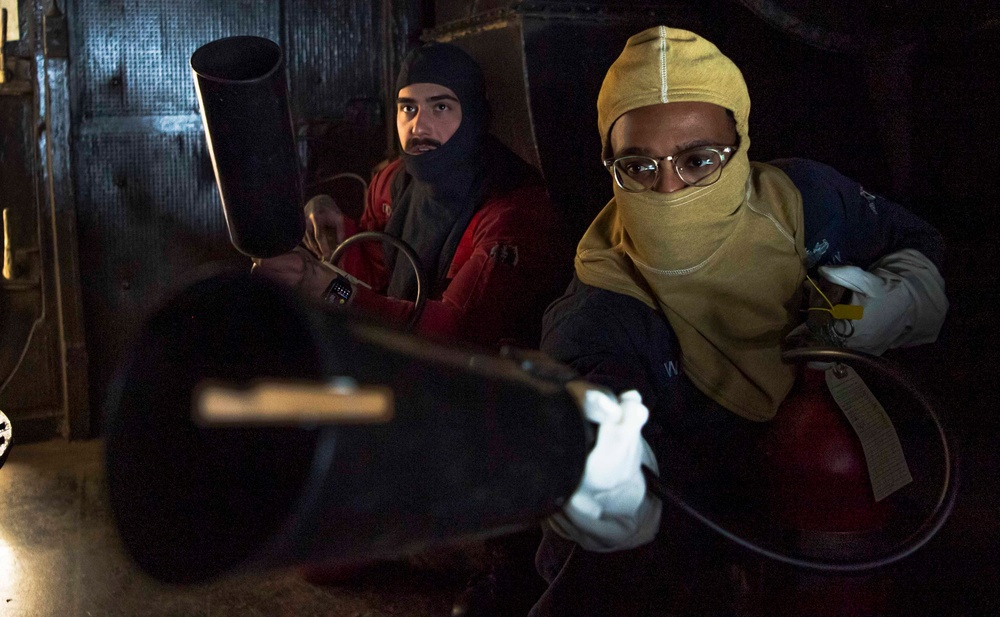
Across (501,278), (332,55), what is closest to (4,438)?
(501,278)

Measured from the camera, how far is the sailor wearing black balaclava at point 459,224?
2842 mm

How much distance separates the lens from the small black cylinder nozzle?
6.11ft

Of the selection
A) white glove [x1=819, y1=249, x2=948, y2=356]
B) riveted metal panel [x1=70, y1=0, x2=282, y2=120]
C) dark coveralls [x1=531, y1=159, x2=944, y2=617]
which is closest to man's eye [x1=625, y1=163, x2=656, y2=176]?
dark coveralls [x1=531, y1=159, x2=944, y2=617]

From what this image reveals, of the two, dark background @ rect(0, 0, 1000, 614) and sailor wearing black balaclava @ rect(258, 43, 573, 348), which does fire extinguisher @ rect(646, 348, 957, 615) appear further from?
sailor wearing black balaclava @ rect(258, 43, 573, 348)

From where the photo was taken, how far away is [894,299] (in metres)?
1.97

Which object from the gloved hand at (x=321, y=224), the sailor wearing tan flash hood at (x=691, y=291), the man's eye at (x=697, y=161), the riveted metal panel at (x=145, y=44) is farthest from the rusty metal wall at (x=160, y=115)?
the man's eye at (x=697, y=161)

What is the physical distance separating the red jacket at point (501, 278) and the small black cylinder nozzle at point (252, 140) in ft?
1.92

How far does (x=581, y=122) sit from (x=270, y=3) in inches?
72.9

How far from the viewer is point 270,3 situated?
4234 millimetres

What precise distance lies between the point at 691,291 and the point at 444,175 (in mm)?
1423

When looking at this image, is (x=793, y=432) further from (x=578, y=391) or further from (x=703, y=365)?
(x=578, y=391)

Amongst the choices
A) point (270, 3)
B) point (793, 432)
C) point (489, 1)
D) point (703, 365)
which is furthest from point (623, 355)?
point (270, 3)

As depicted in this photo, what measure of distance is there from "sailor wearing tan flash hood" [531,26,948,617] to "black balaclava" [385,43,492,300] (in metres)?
1.14

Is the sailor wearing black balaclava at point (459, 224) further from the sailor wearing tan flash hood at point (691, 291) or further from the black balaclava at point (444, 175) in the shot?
the sailor wearing tan flash hood at point (691, 291)
